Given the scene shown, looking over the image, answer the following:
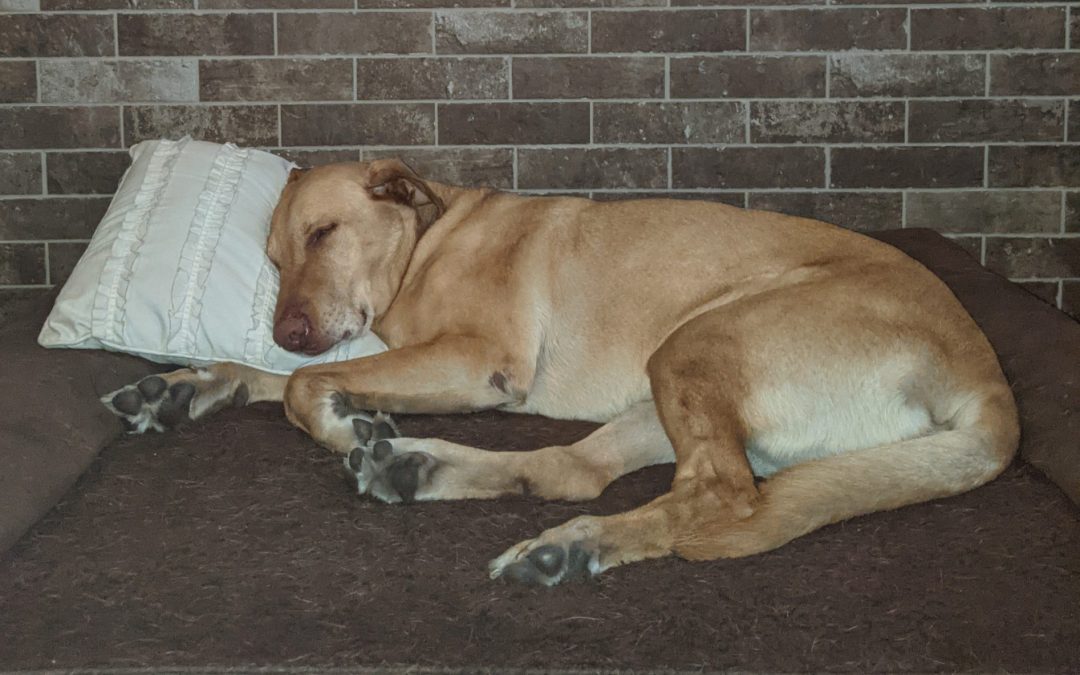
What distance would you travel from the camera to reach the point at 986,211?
407 cm

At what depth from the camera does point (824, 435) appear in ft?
7.29

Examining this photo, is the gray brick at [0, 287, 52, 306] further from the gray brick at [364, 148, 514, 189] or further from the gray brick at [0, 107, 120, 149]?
the gray brick at [364, 148, 514, 189]

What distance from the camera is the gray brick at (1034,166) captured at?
13.2ft

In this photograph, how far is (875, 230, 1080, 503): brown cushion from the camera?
90.0 inches

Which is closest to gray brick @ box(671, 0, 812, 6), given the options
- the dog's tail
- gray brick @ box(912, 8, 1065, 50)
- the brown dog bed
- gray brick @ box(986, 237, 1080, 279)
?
gray brick @ box(912, 8, 1065, 50)

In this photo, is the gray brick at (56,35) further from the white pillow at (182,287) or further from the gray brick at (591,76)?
the gray brick at (591,76)

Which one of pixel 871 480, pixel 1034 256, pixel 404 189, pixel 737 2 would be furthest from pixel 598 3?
pixel 871 480

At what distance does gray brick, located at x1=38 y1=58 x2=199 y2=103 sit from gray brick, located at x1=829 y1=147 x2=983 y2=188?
94.3 inches

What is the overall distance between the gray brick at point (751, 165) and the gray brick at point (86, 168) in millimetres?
2058

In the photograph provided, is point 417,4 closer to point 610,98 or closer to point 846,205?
point 610,98

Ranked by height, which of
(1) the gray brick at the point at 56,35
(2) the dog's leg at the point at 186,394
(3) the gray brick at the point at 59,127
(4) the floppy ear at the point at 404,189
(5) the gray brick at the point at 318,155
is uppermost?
(1) the gray brick at the point at 56,35

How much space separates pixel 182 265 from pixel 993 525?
6.71 feet

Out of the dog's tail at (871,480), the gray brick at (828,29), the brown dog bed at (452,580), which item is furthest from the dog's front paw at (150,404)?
the gray brick at (828,29)

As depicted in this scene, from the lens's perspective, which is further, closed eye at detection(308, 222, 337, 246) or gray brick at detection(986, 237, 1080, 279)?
gray brick at detection(986, 237, 1080, 279)
